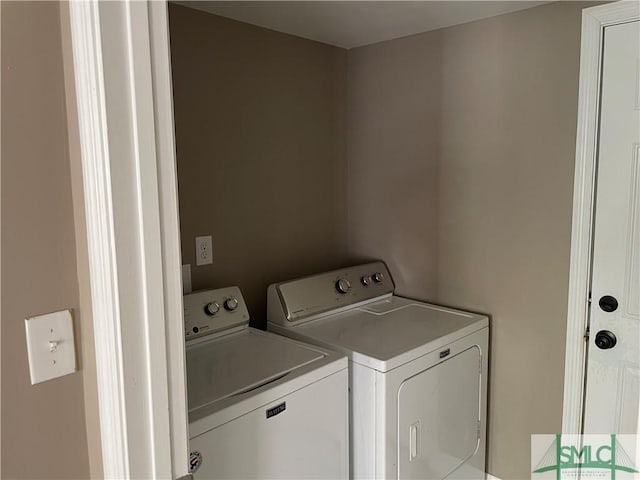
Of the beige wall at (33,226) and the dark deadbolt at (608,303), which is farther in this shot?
the dark deadbolt at (608,303)

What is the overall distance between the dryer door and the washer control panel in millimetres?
735

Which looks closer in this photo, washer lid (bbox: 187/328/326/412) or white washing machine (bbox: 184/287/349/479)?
white washing machine (bbox: 184/287/349/479)

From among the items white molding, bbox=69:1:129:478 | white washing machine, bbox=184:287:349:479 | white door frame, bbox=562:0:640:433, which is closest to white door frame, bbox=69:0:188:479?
white molding, bbox=69:1:129:478

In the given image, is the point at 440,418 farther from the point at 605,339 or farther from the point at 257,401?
the point at 257,401

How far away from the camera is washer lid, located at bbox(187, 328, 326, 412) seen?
61.7 inches

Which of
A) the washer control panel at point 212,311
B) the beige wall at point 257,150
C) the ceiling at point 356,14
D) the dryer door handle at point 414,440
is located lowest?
the dryer door handle at point 414,440

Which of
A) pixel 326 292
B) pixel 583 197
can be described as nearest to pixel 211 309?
pixel 326 292

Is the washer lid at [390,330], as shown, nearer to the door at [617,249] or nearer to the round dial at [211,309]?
the round dial at [211,309]

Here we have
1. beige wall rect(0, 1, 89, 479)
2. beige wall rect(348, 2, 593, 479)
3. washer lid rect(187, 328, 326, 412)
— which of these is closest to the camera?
beige wall rect(0, 1, 89, 479)

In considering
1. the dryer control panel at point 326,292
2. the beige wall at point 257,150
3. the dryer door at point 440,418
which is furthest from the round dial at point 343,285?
the dryer door at point 440,418

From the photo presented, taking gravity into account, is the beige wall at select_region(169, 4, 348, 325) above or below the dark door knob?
above

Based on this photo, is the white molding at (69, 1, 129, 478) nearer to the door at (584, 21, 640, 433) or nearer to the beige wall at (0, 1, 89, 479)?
the beige wall at (0, 1, 89, 479)

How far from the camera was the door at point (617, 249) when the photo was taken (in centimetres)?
180

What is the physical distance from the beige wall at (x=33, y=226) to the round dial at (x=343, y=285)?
1.61 m
